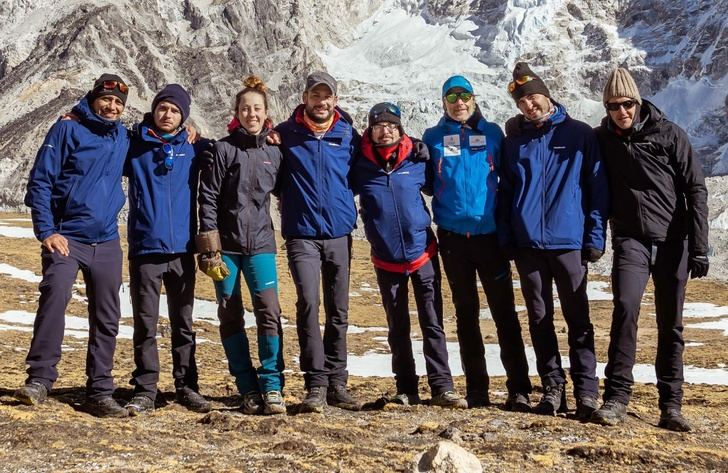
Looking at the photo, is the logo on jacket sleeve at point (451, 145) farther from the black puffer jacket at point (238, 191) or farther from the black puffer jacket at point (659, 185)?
the black puffer jacket at point (238, 191)

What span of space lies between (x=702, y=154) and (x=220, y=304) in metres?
138

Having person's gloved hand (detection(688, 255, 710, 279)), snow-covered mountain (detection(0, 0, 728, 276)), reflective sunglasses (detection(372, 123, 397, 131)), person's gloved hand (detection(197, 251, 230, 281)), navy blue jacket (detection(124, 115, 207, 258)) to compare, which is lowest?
person's gloved hand (detection(197, 251, 230, 281))

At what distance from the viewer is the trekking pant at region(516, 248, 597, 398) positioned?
25.6 feet

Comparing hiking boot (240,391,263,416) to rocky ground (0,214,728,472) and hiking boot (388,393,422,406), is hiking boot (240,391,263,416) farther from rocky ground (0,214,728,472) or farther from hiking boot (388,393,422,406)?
hiking boot (388,393,422,406)

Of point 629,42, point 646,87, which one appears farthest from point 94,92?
point 629,42

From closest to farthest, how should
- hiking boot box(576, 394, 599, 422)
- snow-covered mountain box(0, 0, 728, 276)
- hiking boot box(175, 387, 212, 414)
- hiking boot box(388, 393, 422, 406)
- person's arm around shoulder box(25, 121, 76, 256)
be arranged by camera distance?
1. person's arm around shoulder box(25, 121, 76, 256)
2. hiking boot box(576, 394, 599, 422)
3. hiking boot box(175, 387, 212, 414)
4. hiking boot box(388, 393, 422, 406)
5. snow-covered mountain box(0, 0, 728, 276)

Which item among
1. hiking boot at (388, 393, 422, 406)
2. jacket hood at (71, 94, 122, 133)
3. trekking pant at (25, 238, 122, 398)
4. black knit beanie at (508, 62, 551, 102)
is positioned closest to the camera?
trekking pant at (25, 238, 122, 398)

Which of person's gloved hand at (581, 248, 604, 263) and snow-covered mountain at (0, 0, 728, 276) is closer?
person's gloved hand at (581, 248, 604, 263)

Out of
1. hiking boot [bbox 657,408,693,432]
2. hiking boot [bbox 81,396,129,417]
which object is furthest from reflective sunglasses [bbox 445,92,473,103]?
hiking boot [bbox 81,396,129,417]

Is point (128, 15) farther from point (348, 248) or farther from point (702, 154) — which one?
point (348, 248)

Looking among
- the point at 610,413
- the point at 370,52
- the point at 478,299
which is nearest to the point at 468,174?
the point at 478,299

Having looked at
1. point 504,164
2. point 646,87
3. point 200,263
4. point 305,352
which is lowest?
point 305,352

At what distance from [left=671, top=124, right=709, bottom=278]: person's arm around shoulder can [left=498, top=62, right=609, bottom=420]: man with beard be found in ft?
2.11

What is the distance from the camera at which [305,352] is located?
26.7 feet
